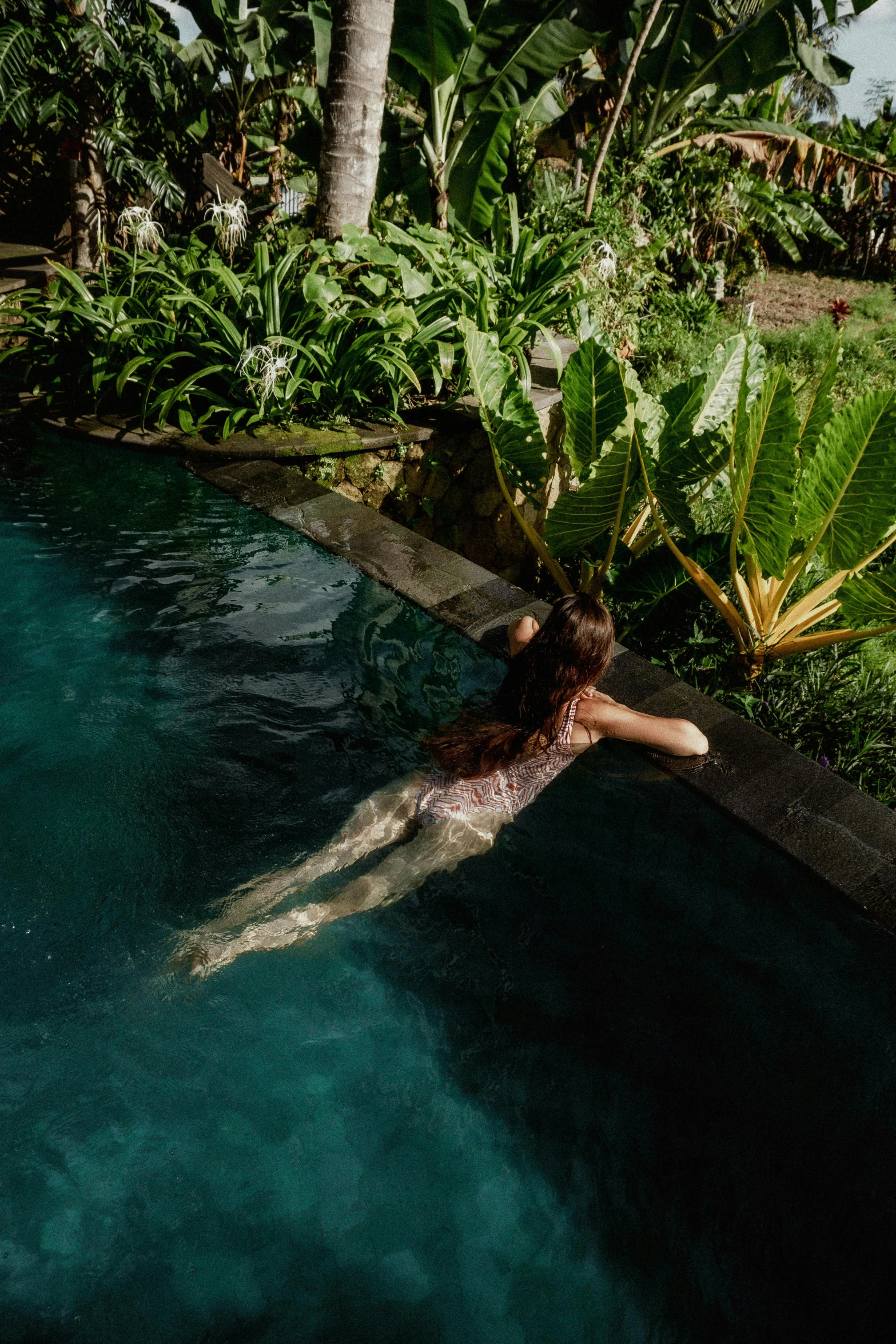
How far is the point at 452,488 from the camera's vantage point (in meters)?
5.94

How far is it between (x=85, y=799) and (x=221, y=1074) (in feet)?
3.88

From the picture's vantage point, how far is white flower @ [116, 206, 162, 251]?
251 inches

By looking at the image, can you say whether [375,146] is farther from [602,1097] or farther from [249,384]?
[602,1097]

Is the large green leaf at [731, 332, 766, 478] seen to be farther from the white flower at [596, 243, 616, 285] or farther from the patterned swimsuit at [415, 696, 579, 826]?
the white flower at [596, 243, 616, 285]

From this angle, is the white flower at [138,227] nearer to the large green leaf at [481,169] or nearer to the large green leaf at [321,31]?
the large green leaf at [321,31]

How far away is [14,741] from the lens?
329 cm

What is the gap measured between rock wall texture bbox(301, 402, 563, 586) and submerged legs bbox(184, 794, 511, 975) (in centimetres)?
243

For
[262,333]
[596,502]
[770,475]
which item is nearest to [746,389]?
[770,475]

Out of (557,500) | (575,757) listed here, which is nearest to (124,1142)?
(575,757)

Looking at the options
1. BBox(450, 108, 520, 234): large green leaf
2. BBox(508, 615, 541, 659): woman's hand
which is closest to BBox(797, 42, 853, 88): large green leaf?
BBox(450, 108, 520, 234): large green leaf

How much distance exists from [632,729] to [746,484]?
4.08 feet

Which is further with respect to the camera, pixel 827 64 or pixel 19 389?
pixel 827 64

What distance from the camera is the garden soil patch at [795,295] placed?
1375cm

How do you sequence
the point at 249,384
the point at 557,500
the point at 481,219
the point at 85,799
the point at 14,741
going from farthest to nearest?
the point at 481,219, the point at 249,384, the point at 557,500, the point at 14,741, the point at 85,799
